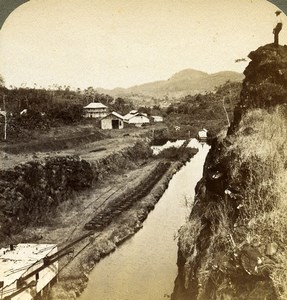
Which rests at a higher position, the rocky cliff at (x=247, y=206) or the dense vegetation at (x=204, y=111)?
the dense vegetation at (x=204, y=111)

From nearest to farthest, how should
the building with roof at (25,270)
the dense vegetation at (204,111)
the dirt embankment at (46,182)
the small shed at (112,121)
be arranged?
the building with roof at (25,270), the dirt embankment at (46,182), the dense vegetation at (204,111), the small shed at (112,121)

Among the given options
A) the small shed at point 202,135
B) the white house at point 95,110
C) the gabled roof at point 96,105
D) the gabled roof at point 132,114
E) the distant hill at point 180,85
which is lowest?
the small shed at point 202,135

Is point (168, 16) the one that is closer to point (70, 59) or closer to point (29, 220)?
point (70, 59)

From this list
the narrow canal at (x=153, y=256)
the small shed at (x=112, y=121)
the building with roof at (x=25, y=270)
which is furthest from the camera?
the small shed at (x=112, y=121)

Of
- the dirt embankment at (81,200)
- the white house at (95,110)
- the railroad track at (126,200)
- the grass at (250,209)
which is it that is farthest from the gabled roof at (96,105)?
the grass at (250,209)

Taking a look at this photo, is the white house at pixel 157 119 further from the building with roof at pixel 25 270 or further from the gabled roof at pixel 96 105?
the building with roof at pixel 25 270

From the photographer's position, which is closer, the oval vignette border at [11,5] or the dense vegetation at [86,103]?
the oval vignette border at [11,5]
